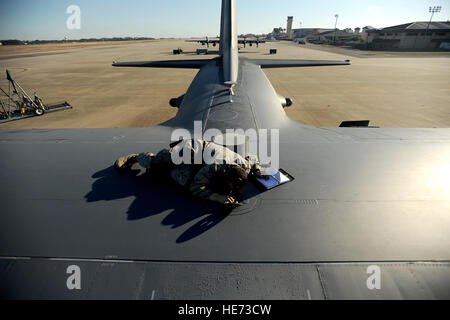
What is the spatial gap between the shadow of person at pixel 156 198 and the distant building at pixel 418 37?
363ft

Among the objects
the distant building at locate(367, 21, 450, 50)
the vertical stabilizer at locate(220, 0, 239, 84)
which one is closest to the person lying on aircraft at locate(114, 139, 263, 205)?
the vertical stabilizer at locate(220, 0, 239, 84)

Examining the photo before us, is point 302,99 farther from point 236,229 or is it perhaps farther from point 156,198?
point 236,229

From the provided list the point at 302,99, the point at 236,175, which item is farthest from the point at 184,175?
the point at 302,99

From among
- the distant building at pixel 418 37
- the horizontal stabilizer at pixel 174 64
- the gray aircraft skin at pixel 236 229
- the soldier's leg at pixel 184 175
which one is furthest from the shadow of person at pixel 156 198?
the distant building at pixel 418 37

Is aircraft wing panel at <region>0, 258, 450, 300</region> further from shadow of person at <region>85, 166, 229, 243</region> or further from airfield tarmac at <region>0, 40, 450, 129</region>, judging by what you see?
airfield tarmac at <region>0, 40, 450, 129</region>

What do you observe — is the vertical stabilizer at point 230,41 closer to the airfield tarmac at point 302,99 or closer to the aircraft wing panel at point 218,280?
the airfield tarmac at point 302,99

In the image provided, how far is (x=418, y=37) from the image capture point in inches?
3438

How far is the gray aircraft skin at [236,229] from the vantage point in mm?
2930

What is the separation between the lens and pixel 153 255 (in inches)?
132

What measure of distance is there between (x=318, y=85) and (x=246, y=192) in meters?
28.6

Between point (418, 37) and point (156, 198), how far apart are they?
122 m

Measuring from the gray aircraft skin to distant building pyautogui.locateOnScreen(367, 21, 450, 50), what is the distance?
108 m

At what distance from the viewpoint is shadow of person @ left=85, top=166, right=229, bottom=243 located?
400 cm
